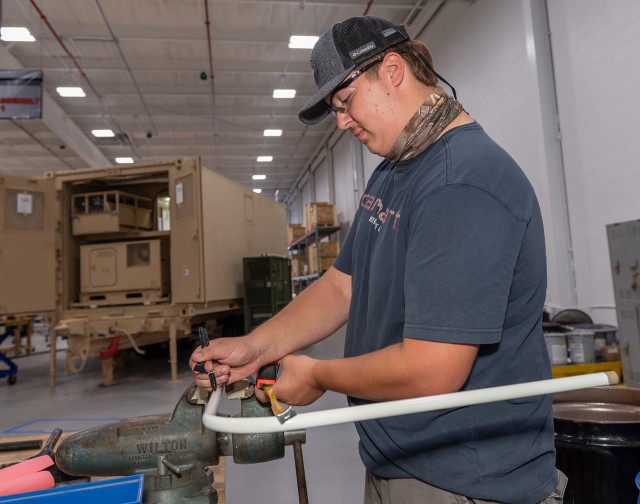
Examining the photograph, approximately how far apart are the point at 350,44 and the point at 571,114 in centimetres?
444

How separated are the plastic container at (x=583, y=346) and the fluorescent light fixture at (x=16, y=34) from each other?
9468 millimetres

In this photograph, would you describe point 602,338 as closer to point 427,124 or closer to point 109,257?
point 427,124

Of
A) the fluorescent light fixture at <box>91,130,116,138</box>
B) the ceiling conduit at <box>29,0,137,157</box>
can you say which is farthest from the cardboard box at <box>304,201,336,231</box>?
the fluorescent light fixture at <box>91,130,116,138</box>

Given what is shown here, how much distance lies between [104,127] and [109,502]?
13.7 m

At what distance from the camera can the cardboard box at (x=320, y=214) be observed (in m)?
12.7

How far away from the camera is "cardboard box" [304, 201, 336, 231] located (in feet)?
41.6

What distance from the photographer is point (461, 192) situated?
2.97 feet

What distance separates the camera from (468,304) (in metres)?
0.85

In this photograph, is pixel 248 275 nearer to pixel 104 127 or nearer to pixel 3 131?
pixel 104 127

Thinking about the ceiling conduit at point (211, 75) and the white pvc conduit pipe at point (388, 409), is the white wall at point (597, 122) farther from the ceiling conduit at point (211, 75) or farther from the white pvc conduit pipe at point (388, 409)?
the ceiling conduit at point (211, 75)

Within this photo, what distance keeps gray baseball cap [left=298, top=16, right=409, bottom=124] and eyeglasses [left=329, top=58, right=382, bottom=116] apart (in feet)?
0.06

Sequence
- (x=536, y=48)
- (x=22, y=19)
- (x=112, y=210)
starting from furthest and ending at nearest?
(x=22, y=19)
(x=112, y=210)
(x=536, y=48)

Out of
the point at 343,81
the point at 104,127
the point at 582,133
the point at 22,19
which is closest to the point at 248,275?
the point at 582,133

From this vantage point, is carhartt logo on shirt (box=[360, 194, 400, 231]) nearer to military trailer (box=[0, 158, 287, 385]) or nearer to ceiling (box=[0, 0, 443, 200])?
military trailer (box=[0, 158, 287, 385])
